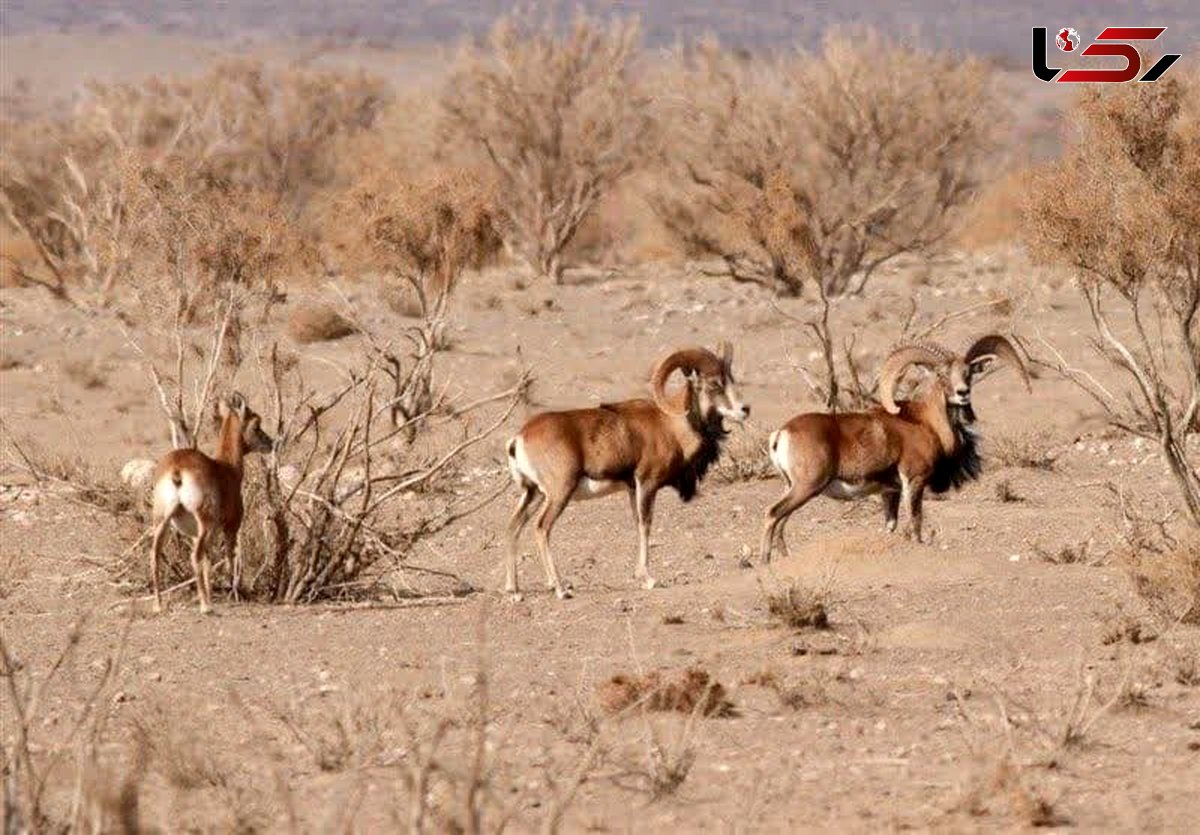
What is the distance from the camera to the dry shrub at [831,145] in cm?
Answer: 3108

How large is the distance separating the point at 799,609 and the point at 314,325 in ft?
52.0

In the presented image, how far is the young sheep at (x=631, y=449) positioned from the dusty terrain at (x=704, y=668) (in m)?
0.43

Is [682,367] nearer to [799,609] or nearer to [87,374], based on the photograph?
[799,609]

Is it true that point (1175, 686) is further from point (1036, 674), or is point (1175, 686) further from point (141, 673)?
point (141, 673)

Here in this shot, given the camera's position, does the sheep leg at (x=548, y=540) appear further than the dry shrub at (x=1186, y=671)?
Yes

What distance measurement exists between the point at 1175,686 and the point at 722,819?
9.70 ft

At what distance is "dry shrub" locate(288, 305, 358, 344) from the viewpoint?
26.4 m

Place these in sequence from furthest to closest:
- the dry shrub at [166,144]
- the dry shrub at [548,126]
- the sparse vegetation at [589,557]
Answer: the dry shrub at [548,126]
the dry shrub at [166,144]
the sparse vegetation at [589,557]

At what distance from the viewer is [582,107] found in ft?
115

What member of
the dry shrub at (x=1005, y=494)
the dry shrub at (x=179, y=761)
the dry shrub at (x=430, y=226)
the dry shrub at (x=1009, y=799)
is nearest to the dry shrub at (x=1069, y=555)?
the dry shrub at (x=1005, y=494)

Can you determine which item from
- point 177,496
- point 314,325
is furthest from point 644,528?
point 314,325

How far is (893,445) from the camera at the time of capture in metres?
14.2

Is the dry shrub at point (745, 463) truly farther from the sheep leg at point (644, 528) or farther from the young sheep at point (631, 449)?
the sheep leg at point (644, 528)

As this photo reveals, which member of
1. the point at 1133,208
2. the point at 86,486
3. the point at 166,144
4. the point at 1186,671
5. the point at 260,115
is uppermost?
the point at 260,115
